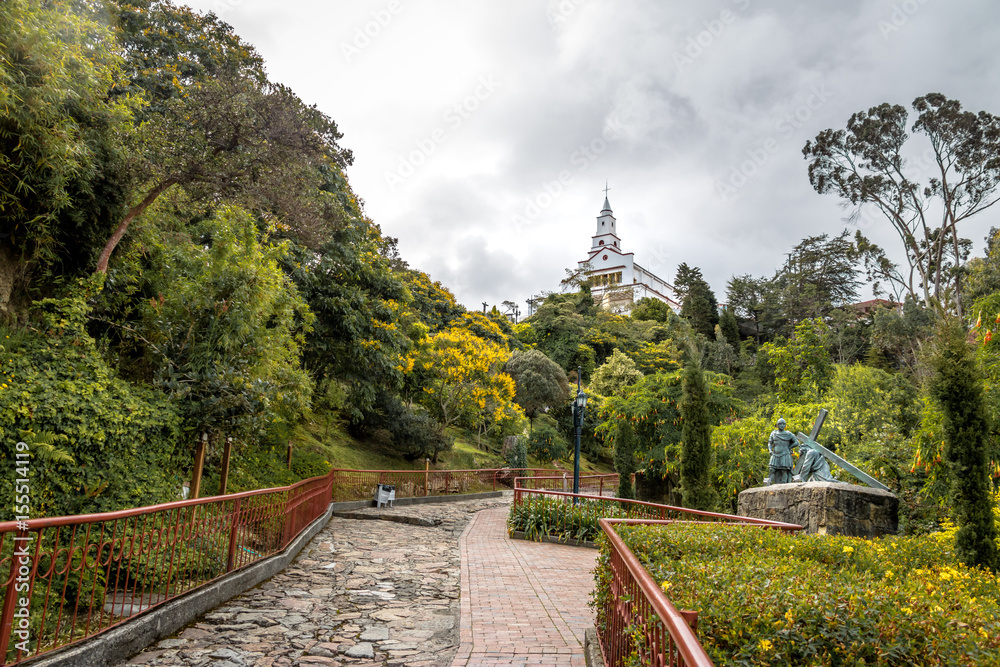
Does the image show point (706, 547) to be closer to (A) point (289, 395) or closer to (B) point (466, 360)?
(A) point (289, 395)

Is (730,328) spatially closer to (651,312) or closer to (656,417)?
(651,312)

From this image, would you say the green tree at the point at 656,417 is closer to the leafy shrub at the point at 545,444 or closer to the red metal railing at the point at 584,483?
the red metal railing at the point at 584,483

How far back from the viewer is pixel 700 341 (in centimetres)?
4428

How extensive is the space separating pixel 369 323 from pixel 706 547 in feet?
47.9

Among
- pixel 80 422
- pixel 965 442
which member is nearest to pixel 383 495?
pixel 80 422

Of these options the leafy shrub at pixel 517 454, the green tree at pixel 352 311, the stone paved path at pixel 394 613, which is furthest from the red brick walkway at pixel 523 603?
the leafy shrub at pixel 517 454

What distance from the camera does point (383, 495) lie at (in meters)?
16.8

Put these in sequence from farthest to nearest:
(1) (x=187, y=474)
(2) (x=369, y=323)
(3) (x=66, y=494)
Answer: (2) (x=369, y=323)
(1) (x=187, y=474)
(3) (x=66, y=494)

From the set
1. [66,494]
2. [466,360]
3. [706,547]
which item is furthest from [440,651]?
[466,360]

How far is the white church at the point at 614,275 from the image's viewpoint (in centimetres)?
6291

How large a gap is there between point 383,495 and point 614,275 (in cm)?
6497

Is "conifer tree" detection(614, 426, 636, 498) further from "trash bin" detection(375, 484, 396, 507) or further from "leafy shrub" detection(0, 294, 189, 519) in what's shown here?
"leafy shrub" detection(0, 294, 189, 519)

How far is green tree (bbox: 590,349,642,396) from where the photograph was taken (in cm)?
3344

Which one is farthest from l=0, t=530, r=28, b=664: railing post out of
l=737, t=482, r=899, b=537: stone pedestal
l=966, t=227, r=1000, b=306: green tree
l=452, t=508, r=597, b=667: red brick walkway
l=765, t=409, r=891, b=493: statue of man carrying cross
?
l=966, t=227, r=1000, b=306: green tree
